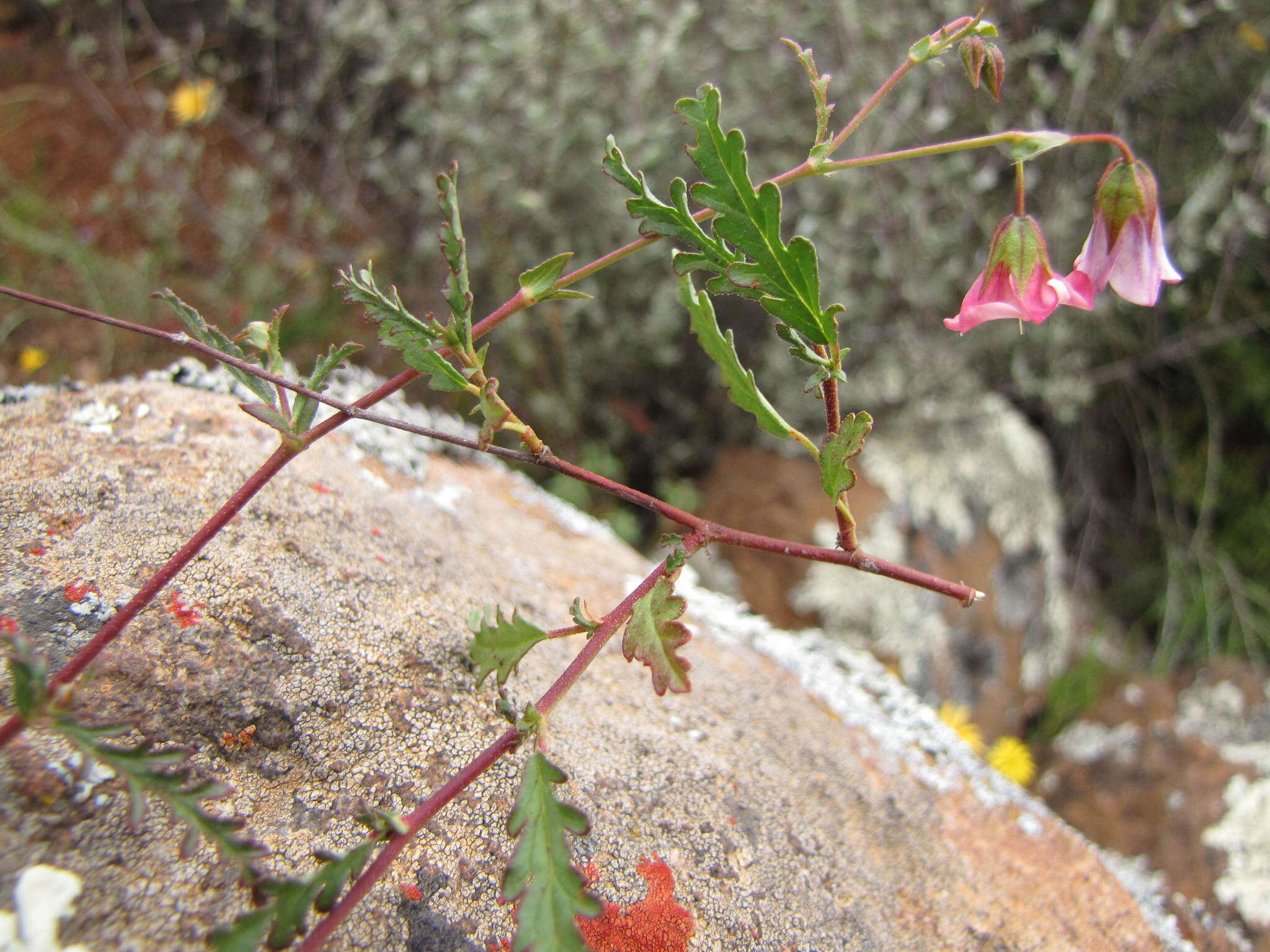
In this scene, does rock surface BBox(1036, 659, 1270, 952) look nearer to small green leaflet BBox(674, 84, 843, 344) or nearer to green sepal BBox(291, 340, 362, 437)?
small green leaflet BBox(674, 84, 843, 344)

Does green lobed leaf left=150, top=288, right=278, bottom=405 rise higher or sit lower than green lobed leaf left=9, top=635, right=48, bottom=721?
higher

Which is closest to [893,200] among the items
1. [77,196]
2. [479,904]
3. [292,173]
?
[292,173]

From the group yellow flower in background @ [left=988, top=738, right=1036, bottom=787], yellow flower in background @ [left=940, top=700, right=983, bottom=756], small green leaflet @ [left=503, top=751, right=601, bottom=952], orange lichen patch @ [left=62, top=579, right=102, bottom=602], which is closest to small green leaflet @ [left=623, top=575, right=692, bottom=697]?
small green leaflet @ [left=503, top=751, right=601, bottom=952]

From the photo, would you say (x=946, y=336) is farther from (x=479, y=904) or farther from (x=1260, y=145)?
(x=479, y=904)

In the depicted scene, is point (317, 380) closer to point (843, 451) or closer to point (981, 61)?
point (843, 451)

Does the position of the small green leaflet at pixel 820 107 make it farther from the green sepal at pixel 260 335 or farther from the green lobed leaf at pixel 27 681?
the green lobed leaf at pixel 27 681

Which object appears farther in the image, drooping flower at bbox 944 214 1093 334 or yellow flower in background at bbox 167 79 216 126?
yellow flower in background at bbox 167 79 216 126

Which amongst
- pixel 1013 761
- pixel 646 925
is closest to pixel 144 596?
pixel 646 925

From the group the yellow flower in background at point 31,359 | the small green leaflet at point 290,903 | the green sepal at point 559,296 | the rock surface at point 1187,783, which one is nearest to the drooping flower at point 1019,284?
the green sepal at point 559,296
